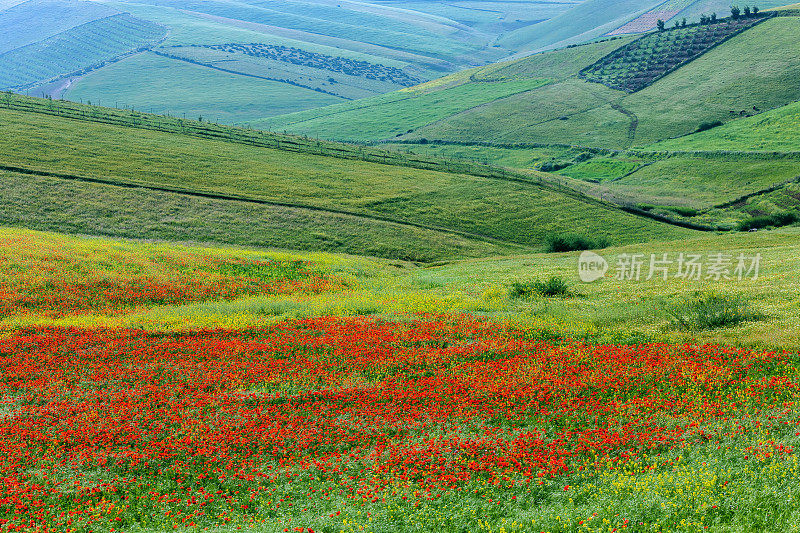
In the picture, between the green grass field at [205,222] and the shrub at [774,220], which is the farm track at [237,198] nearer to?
the green grass field at [205,222]

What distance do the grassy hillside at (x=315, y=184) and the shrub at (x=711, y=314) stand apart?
132 feet

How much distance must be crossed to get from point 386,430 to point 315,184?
77.1 m

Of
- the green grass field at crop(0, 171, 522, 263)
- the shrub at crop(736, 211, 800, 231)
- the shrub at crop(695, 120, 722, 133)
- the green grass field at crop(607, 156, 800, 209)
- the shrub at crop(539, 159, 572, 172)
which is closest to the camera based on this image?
the green grass field at crop(0, 171, 522, 263)

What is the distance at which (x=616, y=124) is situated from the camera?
587 ft

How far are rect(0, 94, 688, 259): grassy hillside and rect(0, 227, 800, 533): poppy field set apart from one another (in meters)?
41.3

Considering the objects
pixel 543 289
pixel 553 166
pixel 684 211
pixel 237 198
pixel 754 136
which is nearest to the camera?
pixel 543 289

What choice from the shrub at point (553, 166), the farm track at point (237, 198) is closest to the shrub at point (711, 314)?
the farm track at point (237, 198)

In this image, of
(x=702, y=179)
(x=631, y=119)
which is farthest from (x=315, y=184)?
(x=631, y=119)

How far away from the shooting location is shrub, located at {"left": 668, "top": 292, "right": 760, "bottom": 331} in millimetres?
27891

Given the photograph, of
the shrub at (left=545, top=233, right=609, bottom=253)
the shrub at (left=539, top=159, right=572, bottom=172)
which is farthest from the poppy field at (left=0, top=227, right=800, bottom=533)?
the shrub at (left=539, top=159, right=572, bottom=172)

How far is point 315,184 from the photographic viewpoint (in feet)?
304

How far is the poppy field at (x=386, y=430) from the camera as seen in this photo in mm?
14461

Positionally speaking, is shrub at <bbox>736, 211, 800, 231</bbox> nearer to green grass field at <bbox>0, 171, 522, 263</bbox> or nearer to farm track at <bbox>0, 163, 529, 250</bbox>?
farm track at <bbox>0, 163, 529, 250</bbox>

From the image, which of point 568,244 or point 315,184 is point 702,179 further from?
point 315,184
